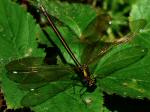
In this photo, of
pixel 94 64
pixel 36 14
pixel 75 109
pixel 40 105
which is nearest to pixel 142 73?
pixel 94 64

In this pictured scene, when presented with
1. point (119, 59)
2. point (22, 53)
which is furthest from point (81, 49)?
point (22, 53)

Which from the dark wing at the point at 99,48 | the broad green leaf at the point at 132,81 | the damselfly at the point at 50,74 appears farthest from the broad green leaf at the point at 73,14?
the broad green leaf at the point at 132,81

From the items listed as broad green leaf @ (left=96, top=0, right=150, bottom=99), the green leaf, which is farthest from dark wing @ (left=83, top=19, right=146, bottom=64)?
the green leaf

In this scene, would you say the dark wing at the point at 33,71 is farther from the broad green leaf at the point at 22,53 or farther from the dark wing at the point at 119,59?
the dark wing at the point at 119,59

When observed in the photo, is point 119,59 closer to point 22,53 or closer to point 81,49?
point 81,49

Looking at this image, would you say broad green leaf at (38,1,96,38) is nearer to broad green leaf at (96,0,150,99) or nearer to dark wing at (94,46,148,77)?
dark wing at (94,46,148,77)

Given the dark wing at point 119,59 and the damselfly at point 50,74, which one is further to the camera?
the dark wing at point 119,59
